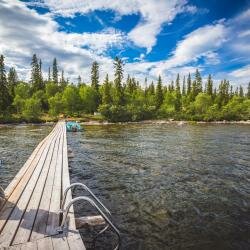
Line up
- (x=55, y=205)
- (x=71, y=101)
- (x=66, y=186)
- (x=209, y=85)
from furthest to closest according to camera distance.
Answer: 1. (x=209, y=85)
2. (x=71, y=101)
3. (x=66, y=186)
4. (x=55, y=205)

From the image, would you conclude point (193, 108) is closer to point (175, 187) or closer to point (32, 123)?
point (32, 123)

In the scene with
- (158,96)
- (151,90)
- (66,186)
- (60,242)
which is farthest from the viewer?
(151,90)

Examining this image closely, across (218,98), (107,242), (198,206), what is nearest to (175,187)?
(198,206)

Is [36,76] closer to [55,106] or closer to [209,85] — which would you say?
[55,106]

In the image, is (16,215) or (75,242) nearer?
(75,242)

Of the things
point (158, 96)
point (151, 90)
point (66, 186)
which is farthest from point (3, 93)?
point (66, 186)

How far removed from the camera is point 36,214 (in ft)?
23.3

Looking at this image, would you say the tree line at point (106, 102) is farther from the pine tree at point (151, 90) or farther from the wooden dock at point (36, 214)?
the wooden dock at point (36, 214)

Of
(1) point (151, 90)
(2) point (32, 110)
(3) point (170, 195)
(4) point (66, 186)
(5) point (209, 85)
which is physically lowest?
(3) point (170, 195)

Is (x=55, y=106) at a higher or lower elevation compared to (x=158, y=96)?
lower

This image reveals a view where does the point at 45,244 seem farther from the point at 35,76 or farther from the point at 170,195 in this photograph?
the point at 35,76

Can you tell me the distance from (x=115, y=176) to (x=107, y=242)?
710cm

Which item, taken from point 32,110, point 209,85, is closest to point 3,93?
point 32,110

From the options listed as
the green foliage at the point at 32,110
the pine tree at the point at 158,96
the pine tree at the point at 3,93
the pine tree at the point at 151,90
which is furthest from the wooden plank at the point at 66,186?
the pine tree at the point at 151,90
